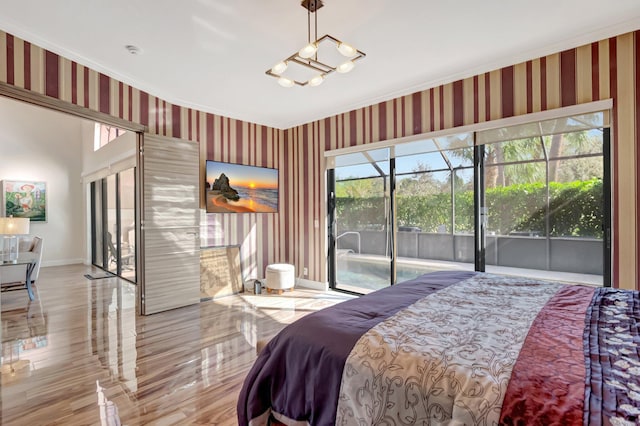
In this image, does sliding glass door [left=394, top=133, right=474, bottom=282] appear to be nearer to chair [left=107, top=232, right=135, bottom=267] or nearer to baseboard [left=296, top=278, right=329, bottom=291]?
baseboard [left=296, top=278, right=329, bottom=291]

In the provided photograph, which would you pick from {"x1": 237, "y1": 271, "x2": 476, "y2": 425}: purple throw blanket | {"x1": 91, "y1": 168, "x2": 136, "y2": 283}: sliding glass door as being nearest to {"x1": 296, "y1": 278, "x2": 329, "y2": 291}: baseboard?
{"x1": 91, "y1": 168, "x2": 136, "y2": 283}: sliding glass door

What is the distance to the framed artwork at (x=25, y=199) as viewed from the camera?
22.7 ft

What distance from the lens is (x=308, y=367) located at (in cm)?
128

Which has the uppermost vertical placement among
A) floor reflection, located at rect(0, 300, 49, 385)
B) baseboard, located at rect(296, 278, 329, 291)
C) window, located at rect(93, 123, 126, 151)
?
window, located at rect(93, 123, 126, 151)

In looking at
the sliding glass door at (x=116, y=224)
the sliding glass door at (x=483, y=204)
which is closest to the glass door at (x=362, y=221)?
the sliding glass door at (x=483, y=204)

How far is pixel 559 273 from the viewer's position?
3.16m

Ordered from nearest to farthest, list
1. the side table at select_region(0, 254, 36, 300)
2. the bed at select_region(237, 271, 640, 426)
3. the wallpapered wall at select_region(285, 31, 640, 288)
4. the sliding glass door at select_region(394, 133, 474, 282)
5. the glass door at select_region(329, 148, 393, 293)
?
the bed at select_region(237, 271, 640, 426) → the wallpapered wall at select_region(285, 31, 640, 288) → the sliding glass door at select_region(394, 133, 474, 282) → the side table at select_region(0, 254, 36, 300) → the glass door at select_region(329, 148, 393, 293)

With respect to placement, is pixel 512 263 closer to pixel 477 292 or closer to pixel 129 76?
pixel 477 292

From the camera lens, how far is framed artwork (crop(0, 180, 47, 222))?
6914 mm

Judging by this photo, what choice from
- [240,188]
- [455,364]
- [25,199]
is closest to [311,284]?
[240,188]

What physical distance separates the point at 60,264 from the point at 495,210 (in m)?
9.32

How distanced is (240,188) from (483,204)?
3456 millimetres

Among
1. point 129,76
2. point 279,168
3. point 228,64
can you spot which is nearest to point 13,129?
point 129,76

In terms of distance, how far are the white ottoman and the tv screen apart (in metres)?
1.05
